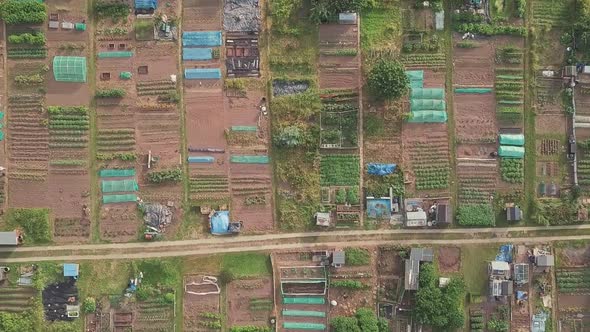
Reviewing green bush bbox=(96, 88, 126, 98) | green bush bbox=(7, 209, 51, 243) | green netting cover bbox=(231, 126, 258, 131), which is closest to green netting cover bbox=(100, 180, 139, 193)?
green bush bbox=(7, 209, 51, 243)

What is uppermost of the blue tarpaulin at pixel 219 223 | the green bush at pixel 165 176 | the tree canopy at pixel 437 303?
the green bush at pixel 165 176

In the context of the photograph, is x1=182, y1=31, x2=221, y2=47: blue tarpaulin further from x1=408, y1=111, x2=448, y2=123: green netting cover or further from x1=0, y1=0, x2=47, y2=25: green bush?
x1=408, y1=111, x2=448, y2=123: green netting cover

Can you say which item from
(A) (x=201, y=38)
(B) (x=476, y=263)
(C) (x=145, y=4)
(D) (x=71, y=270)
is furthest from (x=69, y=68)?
(B) (x=476, y=263)

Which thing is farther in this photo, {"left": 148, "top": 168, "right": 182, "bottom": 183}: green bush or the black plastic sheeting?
{"left": 148, "top": 168, "right": 182, "bottom": 183}: green bush

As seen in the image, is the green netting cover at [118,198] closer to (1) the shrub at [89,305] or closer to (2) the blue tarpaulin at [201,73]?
(1) the shrub at [89,305]

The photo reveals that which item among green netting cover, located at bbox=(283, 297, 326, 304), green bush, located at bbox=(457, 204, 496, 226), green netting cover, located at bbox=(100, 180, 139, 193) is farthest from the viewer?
green bush, located at bbox=(457, 204, 496, 226)

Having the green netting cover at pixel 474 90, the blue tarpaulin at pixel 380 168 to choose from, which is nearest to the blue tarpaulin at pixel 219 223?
the blue tarpaulin at pixel 380 168

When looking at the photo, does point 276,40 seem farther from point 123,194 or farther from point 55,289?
point 55,289
